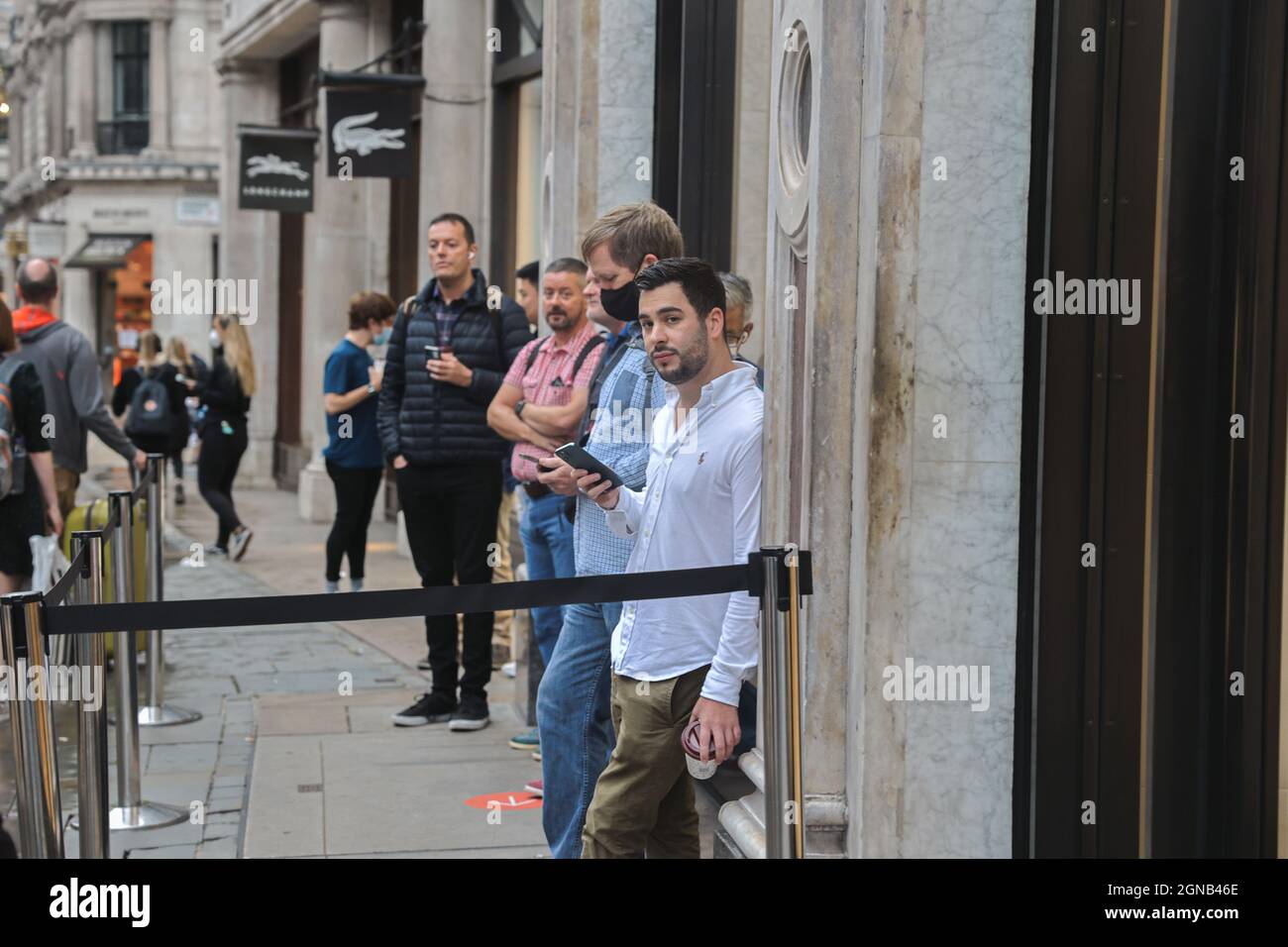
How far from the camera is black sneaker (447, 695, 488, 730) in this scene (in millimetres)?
7457

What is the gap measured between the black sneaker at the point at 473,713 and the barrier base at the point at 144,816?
4.79 feet

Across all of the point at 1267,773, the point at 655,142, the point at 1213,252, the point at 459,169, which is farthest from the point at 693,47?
the point at 459,169

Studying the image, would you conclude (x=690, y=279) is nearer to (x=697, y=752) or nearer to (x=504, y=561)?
(x=697, y=752)

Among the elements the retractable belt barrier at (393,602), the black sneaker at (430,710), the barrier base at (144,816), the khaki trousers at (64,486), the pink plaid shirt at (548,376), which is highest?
the pink plaid shirt at (548,376)

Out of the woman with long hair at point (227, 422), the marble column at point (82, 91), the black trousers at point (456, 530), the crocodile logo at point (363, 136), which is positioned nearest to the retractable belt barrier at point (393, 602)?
the black trousers at point (456, 530)

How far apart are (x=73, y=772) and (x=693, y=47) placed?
3.94m

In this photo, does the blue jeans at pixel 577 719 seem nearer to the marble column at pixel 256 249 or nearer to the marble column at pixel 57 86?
the marble column at pixel 256 249

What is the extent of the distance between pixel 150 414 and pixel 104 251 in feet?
85.9

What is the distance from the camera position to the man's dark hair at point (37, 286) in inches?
325

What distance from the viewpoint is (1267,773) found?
3.56m

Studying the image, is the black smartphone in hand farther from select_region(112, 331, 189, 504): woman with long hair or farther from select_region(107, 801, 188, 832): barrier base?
select_region(112, 331, 189, 504): woman with long hair

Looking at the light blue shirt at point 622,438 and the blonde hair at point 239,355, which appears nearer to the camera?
the light blue shirt at point 622,438

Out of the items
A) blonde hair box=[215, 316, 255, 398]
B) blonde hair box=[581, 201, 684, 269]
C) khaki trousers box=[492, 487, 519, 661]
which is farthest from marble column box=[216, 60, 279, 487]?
blonde hair box=[581, 201, 684, 269]

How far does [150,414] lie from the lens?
14797 mm
